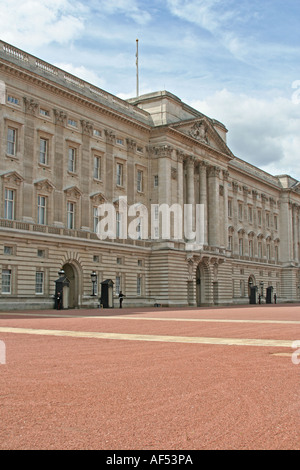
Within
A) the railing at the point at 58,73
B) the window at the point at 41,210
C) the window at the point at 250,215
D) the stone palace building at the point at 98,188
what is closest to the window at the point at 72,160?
the stone palace building at the point at 98,188

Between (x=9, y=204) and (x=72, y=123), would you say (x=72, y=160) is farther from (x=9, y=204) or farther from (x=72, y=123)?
(x=9, y=204)

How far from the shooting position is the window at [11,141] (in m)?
43.7

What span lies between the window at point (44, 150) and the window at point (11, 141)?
3.01 meters

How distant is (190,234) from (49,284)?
2233 centimetres

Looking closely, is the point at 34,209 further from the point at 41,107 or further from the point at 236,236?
the point at 236,236

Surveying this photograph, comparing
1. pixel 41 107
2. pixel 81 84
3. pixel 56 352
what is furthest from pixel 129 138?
pixel 56 352

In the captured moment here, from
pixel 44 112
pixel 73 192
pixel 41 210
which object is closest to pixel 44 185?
pixel 41 210

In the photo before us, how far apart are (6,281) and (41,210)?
287 inches

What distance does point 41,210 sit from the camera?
152ft

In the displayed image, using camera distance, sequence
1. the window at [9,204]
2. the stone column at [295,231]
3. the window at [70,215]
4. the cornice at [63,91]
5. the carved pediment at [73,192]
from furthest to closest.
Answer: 1. the stone column at [295,231]
2. the window at [70,215]
3. the carved pediment at [73,192]
4. the cornice at [63,91]
5. the window at [9,204]

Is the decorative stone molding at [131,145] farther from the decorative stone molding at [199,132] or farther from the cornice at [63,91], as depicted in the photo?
the decorative stone molding at [199,132]

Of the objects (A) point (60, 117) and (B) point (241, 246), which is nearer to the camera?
(A) point (60, 117)

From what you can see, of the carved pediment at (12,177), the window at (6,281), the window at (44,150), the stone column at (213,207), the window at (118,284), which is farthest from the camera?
the stone column at (213,207)

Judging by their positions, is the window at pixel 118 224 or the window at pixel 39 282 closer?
the window at pixel 39 282
